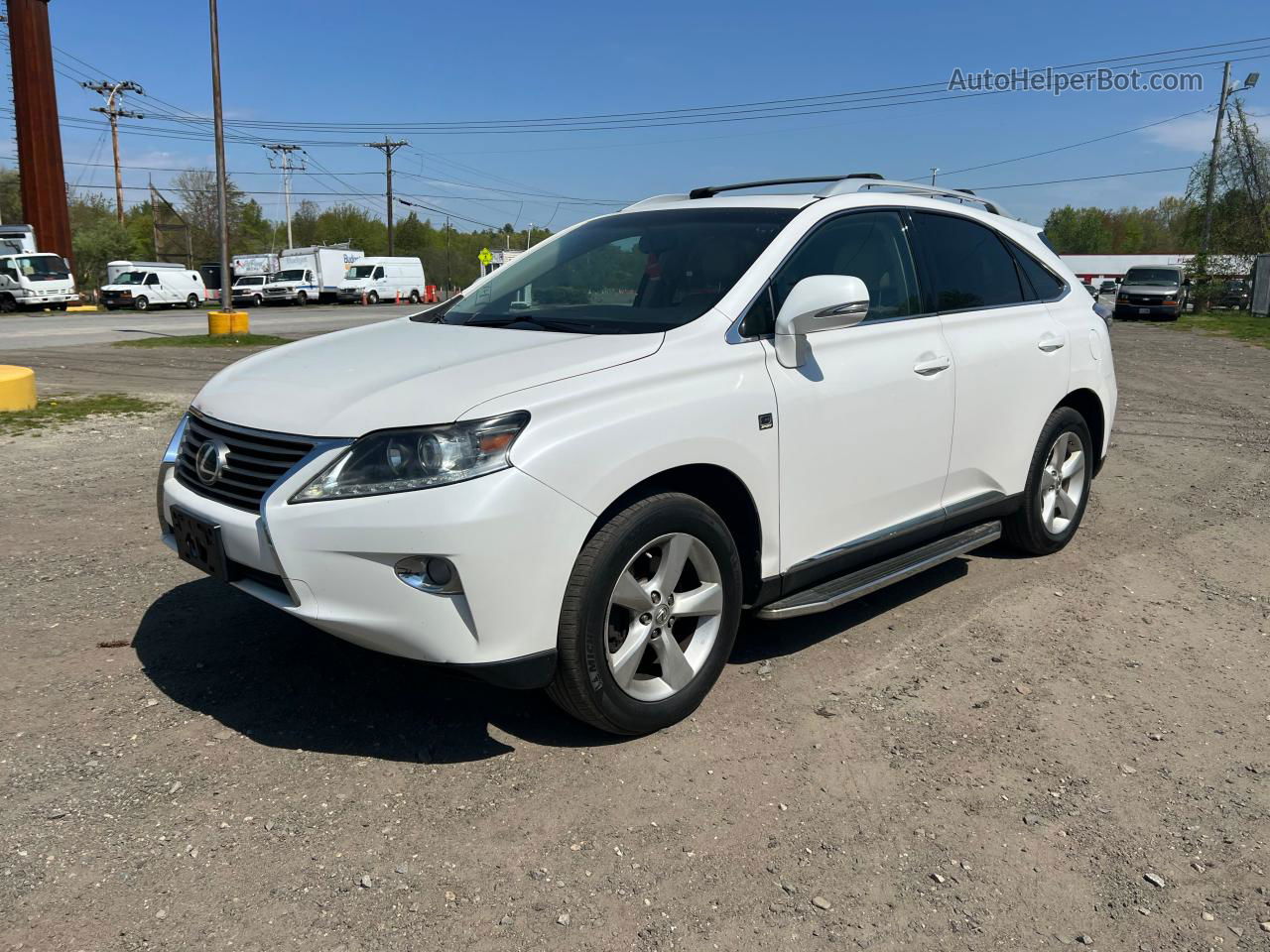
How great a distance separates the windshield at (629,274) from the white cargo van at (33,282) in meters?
39.6

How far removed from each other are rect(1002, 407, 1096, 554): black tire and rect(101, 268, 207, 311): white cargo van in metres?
43.3

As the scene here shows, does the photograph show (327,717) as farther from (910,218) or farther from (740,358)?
(910,218)

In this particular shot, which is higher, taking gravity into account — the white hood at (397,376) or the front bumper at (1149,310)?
the white hood at (397,376)

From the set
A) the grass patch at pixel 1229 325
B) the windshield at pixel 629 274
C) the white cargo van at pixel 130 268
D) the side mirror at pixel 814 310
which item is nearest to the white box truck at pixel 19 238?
the white cargo van at pixel 130 268

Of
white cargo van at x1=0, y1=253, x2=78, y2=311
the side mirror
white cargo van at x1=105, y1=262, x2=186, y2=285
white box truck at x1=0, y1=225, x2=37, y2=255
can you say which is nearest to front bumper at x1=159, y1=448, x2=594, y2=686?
the side mirror

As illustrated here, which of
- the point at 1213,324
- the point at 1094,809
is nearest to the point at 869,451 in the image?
the point at 1094,809

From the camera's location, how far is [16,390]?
9.88m

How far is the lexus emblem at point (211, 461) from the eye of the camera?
126 inches

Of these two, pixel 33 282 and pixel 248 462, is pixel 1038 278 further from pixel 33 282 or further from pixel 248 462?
pixel 33 282

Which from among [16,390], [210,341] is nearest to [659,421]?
[16,390]

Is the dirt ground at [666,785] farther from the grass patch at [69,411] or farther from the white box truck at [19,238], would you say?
the white box truck at [19,238]

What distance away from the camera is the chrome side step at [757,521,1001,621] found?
11.7 feet

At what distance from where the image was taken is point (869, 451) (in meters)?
3.84

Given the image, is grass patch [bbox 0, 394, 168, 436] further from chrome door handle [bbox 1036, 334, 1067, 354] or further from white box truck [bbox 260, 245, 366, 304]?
Answer: white box truck [bbox 260, 245, 366, 304]
